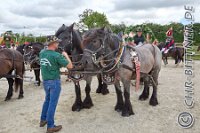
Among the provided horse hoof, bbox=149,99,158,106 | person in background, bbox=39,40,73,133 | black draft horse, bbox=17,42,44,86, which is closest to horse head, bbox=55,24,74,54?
person in background, bbox=39,40,73,133

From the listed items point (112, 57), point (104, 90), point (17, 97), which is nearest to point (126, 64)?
point (112, 57)

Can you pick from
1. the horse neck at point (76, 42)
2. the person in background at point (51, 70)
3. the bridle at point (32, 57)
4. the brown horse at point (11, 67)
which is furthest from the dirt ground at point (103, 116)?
the bridle at point (32, 57)

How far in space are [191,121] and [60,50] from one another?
11.0 ft

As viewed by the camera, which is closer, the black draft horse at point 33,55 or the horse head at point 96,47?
the horse head at point 96,47

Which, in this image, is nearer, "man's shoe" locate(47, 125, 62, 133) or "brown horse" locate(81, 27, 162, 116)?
"man's shoe" locate(47, 125, 62, 133)

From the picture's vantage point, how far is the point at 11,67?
8680mm

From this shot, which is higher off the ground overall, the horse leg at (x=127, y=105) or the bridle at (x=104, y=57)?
the bridle at (x=104, y=57)

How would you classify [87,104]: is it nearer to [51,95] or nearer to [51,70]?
[51,95]

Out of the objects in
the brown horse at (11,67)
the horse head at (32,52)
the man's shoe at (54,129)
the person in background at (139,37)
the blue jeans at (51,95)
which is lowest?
the man's shoe at (54,129)

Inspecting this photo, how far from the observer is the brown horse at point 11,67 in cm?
829

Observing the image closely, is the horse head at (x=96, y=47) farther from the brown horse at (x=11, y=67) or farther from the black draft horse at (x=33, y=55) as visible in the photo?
the black draft horse at (x=33, y=55)

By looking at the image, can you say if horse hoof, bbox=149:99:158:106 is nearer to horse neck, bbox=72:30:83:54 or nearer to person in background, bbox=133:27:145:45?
horse neck, bbox=72:30:83:54

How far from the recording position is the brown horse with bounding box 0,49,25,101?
829 cm

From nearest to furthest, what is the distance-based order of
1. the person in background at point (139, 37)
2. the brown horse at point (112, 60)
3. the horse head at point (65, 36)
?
1. the brown horse at point (112, 60)
2. the horse head at point (65, 36)
3. the person in background at point (139, 37)
